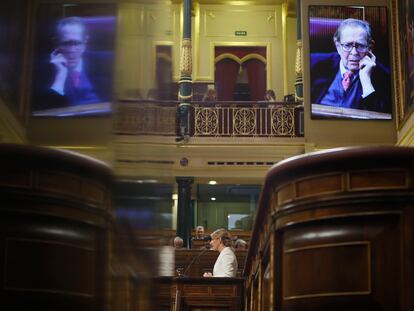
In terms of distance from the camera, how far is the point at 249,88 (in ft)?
64.7

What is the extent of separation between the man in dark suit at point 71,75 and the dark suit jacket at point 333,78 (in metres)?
16.3

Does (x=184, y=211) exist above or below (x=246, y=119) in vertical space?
below

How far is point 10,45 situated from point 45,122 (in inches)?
1.2

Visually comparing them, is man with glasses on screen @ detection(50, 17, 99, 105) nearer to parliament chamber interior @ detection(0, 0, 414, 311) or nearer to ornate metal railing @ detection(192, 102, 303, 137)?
parliament chamber interior @ detection(0, 0, 414, 311)

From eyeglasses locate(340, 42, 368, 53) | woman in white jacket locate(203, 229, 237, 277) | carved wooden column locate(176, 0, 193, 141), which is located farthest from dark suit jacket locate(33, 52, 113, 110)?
eyeglasses locate(340, 42, 368, 53)

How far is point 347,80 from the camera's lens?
1659cm

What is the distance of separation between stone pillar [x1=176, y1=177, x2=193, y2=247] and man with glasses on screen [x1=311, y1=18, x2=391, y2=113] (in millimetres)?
3291

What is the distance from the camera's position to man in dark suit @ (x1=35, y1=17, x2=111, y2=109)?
286 millimetres

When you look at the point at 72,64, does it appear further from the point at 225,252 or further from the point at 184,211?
the point at 184,211

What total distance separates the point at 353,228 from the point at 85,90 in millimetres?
2900

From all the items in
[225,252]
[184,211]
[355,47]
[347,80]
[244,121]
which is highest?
[355,47]

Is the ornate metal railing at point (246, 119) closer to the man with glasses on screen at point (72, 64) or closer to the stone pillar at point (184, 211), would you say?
the stone pillar at point (184, 211)

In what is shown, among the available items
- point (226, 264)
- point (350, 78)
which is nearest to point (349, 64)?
point (350, 78)

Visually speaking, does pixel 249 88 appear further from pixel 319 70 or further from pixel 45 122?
pixel 45 122
